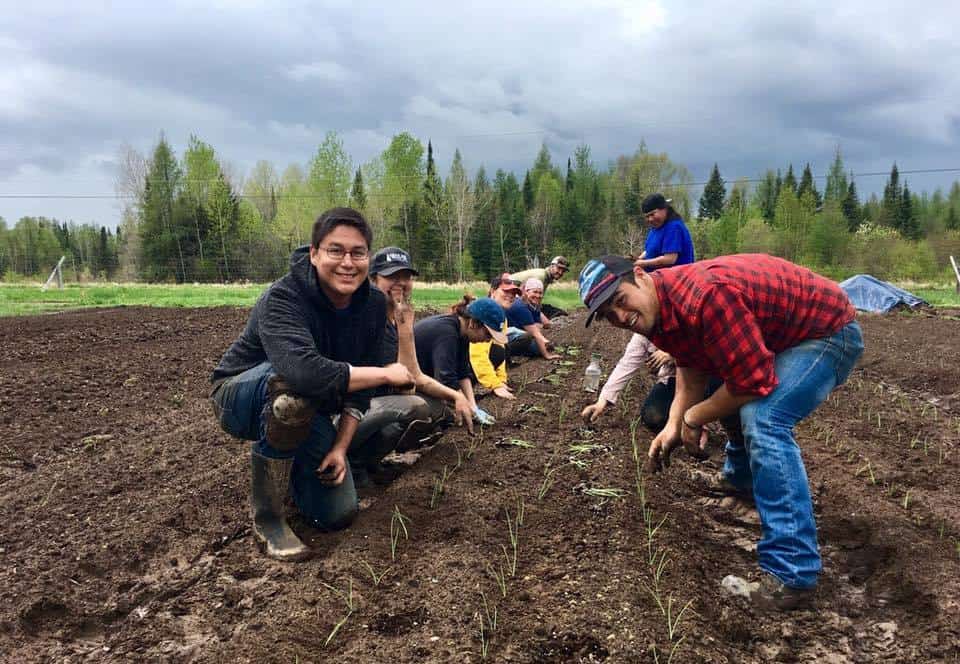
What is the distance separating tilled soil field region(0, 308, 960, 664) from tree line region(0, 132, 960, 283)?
29.2m

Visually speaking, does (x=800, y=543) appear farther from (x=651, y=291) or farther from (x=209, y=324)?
(x=209, y=324)

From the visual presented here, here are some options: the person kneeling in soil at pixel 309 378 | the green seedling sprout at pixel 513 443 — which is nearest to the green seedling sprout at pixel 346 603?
the person kneeling in soil at pixel 309 378

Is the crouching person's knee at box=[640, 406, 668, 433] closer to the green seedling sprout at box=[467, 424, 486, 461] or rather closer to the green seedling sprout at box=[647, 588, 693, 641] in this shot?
the green seedling sprout at box=[467, 424, 486, 461]

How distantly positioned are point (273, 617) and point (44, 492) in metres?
2.19

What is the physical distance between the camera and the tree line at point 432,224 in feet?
113

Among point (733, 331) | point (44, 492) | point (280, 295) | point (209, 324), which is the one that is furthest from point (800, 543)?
point (209, 324)

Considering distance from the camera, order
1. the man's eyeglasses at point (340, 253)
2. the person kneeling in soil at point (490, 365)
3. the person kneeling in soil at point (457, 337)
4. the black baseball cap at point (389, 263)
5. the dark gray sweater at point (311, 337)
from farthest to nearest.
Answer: the person kneeling in soil at point (490, 365) < the person kneeling in soil at point (457, 337) < the black baseball cap at point (389, 263) < the man's eyeglasses at point (340, 253) < the dark gray sweater at point (311, 337)

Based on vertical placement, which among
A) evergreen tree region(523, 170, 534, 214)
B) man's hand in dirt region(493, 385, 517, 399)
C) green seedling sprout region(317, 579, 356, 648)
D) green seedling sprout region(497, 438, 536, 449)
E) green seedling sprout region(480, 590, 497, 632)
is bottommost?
green seedling sprout region(480, 590, 497, 632)

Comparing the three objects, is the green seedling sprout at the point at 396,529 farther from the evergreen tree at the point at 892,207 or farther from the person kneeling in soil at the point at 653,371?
the evergreen tree at the point at 892,207

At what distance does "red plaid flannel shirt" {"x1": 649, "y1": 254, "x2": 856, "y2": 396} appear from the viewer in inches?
92.0

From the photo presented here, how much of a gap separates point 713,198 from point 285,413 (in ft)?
211

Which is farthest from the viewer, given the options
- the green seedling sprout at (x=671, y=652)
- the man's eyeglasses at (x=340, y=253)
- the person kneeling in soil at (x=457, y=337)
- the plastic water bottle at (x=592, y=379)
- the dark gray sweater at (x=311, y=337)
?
the plastic water bottle at (x=592, y=379)

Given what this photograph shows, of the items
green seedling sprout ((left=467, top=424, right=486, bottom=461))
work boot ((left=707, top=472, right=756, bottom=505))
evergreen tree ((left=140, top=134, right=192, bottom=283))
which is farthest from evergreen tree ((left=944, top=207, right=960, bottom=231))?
green seedling sprout ((left=467, top=424, right=486, bottom=461))

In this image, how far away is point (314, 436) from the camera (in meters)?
3.01
